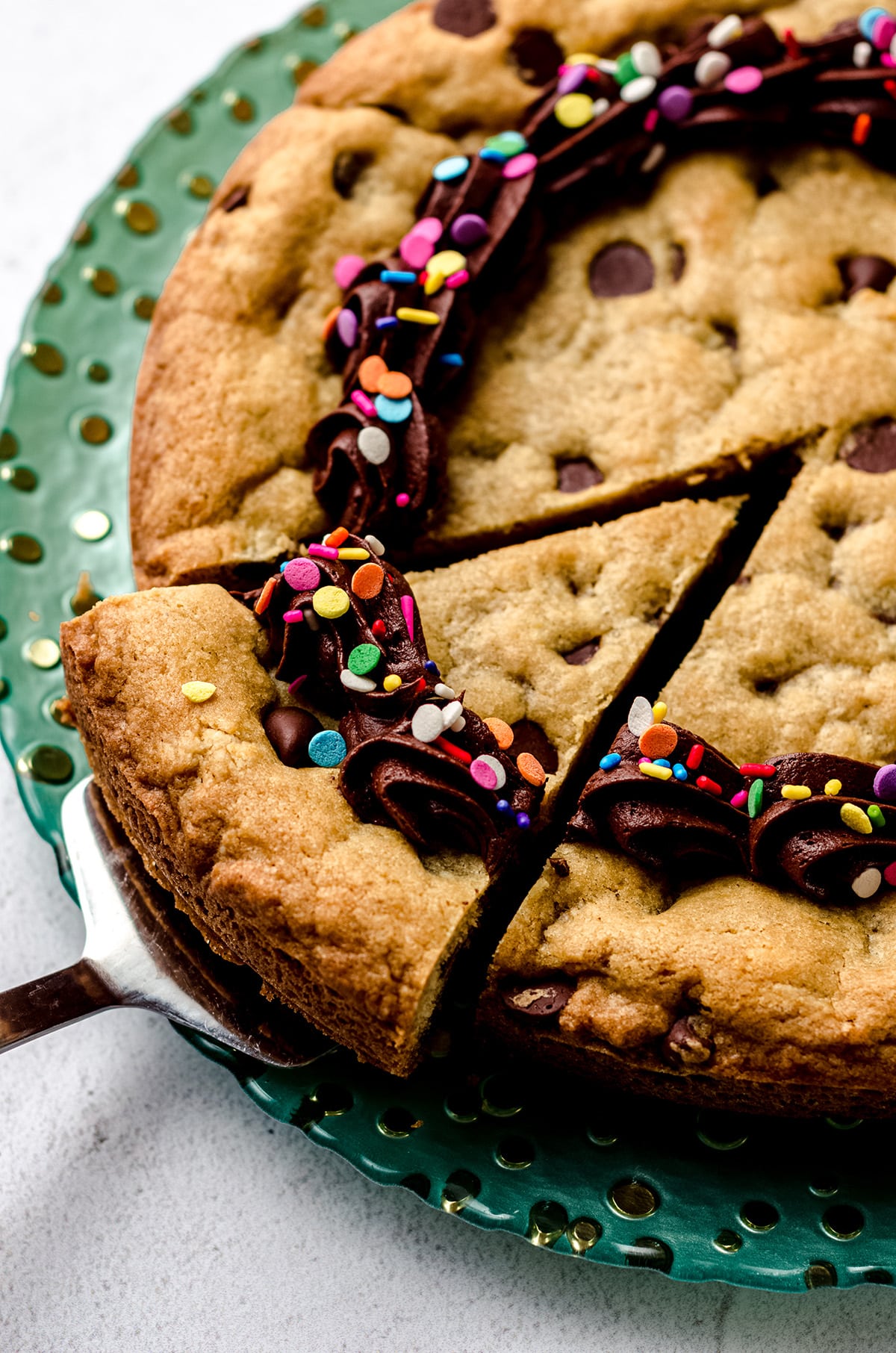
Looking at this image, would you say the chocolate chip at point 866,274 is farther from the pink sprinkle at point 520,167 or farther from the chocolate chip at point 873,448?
the pink sprinkle at point 520,167

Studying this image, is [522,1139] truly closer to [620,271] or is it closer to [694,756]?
[694,756]

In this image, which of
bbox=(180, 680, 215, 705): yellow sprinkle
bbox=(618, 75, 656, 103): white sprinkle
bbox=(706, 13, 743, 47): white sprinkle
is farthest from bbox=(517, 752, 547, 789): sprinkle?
bbox=(706, 13, 743, 47): white sprinkle

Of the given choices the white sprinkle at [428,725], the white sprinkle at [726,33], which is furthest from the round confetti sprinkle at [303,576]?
the white sprinkle at [726,33]

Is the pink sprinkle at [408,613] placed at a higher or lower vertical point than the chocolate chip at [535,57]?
lower

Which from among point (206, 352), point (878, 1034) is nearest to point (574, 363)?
point (206, 352)

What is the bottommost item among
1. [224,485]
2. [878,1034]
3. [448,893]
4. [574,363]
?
[878,1034]

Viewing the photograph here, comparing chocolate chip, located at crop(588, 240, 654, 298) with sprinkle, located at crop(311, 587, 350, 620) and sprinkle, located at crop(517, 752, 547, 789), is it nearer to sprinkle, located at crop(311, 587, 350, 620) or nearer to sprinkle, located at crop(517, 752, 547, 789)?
sprinkle, located at crop(311, 587, 350, 620)

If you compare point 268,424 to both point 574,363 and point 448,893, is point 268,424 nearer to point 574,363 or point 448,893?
point 574,363
